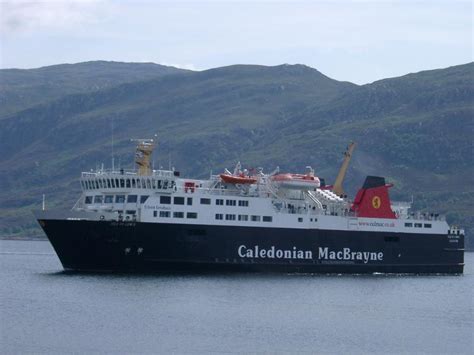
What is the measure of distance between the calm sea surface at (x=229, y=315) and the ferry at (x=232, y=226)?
4.73ft

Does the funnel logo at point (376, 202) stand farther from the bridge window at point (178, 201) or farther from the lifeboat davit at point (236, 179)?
the bridge window at point (178, 201)

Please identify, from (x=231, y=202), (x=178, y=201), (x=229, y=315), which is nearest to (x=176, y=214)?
(x=178, y=201)

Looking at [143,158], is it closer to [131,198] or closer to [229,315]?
[131,198]

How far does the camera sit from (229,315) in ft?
190

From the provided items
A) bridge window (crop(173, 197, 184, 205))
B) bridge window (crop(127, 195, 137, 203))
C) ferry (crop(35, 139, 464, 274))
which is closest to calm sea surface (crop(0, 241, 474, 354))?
ferry (crop(35, 139, 464, 274))

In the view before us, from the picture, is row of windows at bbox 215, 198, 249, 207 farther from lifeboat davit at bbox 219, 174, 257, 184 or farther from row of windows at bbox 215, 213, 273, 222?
lifeboat davit at bbox 219, 174, 257, 184

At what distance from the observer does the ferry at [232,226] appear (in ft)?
234

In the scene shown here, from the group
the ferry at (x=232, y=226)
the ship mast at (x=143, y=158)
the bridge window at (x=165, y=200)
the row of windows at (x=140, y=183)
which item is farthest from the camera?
the ship mast at (x=143, y=158)

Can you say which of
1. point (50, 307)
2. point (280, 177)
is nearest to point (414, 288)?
point (280, 177)

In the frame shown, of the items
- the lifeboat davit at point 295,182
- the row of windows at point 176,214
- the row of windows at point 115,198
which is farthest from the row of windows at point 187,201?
the lifeboat davit at point 295,182

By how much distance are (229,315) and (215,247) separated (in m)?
16.3

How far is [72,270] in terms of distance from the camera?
2872 inches

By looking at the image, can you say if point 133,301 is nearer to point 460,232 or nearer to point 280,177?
point 280,177

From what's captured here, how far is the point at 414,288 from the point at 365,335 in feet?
74.6
